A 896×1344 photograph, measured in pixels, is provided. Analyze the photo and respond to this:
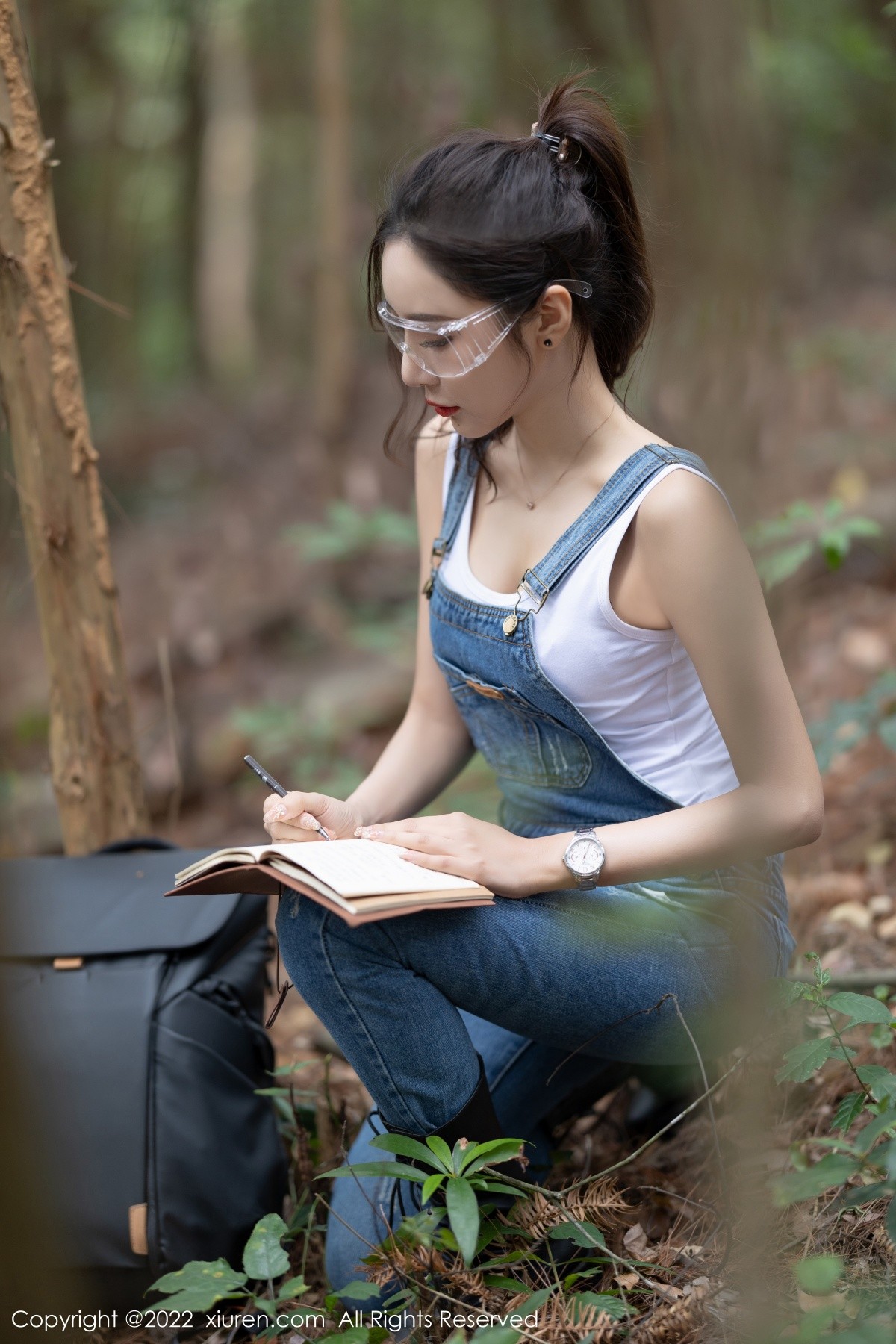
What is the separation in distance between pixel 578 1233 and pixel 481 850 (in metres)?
0.53

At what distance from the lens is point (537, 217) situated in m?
1.52

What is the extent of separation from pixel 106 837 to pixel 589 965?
3.83 feet

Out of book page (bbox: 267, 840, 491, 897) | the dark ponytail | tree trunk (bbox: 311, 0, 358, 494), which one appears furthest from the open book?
tree trunk (bbox: 311, 0, 358, 494)

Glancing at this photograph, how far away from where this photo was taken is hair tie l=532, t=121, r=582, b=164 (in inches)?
62.2

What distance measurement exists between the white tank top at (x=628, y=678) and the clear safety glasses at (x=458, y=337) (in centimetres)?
30

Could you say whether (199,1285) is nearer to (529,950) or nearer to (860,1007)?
(529,950)

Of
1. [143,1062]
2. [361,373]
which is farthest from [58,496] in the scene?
[361,373]

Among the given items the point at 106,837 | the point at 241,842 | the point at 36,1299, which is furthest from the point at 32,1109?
the point at 241,842

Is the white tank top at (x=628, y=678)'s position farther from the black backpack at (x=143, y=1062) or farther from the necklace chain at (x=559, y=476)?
the black backpack at (x=143, y=1062)

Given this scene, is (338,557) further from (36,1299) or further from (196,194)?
(196,194)

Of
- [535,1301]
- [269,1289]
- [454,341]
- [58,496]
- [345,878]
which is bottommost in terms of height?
[269,1289]

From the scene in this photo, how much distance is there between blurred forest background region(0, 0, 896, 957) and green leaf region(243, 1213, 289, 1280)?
0.90m

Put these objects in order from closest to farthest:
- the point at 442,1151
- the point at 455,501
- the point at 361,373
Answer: the point at 442,1151, the point at 455,501, the point at 361,373

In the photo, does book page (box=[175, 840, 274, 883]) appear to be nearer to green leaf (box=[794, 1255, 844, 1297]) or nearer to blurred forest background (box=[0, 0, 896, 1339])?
blurred forest background (box=[0, 0, 896, 1339])
